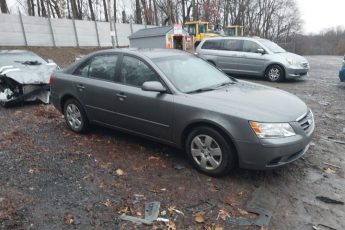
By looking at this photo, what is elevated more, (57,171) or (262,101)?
(262,101)

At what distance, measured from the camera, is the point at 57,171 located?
4.26m

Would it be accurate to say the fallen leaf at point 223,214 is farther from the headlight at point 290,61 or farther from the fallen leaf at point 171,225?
the headlight at point 290,61

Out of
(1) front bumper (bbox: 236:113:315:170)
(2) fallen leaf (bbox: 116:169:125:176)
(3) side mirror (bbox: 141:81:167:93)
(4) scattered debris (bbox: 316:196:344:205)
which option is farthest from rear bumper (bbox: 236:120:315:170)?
(2) fallen leaf (bbox: 116:169:125:176)

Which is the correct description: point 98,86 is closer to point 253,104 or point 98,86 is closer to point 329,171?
point 253,104

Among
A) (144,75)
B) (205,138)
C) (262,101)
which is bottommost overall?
(205,138)

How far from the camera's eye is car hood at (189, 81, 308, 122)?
12.2ft

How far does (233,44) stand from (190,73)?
8216mm

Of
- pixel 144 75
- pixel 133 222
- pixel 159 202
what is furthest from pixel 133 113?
pixel 133 222

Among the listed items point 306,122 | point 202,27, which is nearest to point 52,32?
point 202,27

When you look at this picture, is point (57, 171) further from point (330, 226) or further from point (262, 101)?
point (330, 226)

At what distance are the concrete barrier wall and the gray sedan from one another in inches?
818

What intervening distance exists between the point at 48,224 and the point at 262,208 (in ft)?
7.27

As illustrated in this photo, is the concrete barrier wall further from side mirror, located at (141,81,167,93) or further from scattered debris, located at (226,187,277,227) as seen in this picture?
scattered debris, located at (226,187,277,227)

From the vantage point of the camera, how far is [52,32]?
85.5 ft
